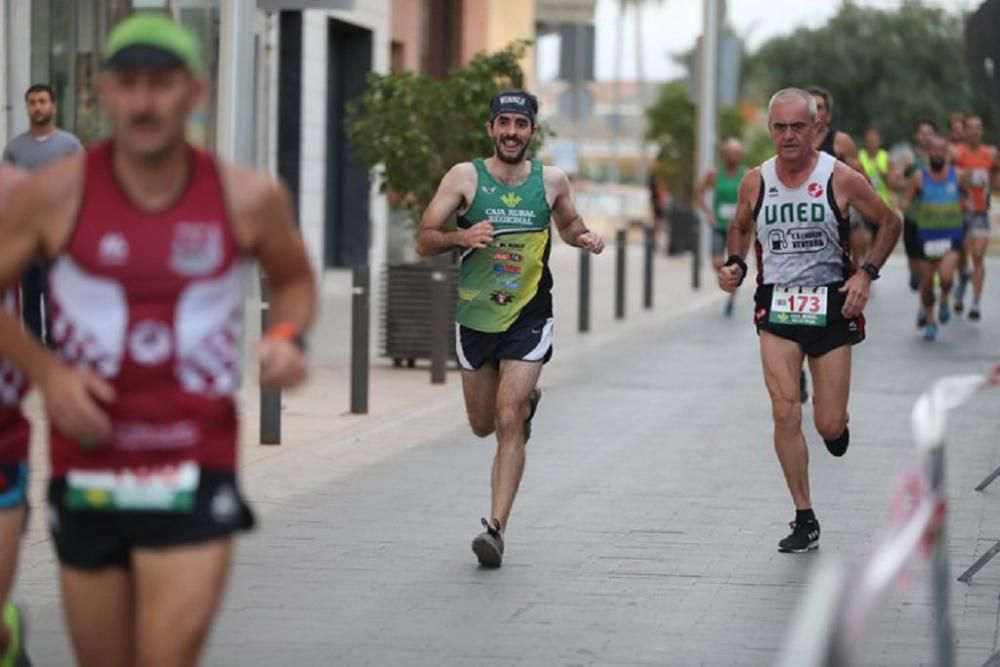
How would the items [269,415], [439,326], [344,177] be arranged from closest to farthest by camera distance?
[269,415]
[439,326]
[344,177]

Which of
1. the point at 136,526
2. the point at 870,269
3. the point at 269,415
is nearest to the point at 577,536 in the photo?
the point at 870,269

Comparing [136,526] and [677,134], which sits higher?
[136,526]

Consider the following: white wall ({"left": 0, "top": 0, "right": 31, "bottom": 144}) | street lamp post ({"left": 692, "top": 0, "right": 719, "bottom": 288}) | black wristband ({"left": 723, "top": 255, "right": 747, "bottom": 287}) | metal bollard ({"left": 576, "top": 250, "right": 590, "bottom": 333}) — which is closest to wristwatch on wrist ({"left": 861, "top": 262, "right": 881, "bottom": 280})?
black wristband ({"left": 723, "top": 255, "right": 747, "bottom": 287})

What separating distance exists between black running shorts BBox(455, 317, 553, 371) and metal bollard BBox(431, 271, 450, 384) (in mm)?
7007

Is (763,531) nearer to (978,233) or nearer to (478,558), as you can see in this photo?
(478,558)

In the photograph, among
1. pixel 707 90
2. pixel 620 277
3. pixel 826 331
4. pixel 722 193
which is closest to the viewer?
pixel 826 331

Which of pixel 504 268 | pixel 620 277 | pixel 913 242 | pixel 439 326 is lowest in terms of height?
pixel 620 277

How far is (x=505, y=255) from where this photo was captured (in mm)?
9703

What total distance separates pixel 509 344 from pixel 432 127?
29.7 ft

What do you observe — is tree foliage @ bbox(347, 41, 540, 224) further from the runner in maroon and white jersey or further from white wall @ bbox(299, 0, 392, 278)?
the runner in maroon and white jersey

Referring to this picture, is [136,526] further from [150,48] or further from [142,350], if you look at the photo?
[150,48]

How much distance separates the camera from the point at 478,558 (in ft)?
31.0

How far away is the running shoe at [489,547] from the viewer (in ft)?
30.5

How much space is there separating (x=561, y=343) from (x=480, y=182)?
12.3 meters
